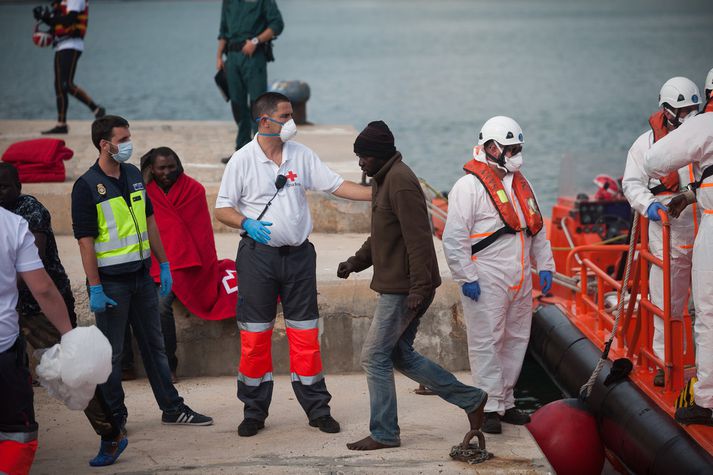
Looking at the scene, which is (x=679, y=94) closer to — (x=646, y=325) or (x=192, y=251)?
(x=646, y=325)

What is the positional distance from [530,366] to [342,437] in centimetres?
431

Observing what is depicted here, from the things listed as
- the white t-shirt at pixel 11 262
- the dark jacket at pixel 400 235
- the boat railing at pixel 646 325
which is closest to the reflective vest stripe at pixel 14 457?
the white t-shirt at pixel 11 262

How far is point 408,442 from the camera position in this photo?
6270 mm

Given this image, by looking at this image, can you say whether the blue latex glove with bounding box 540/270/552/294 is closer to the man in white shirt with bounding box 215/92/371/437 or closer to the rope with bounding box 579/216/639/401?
the rope with bounding box 579/216/639/401

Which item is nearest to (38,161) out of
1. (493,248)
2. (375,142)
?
(375,142)

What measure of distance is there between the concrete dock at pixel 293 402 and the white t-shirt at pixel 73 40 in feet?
5.92

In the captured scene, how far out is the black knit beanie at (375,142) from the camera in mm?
5895

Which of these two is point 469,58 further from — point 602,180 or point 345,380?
point 345,380

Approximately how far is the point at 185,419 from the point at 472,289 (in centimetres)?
193

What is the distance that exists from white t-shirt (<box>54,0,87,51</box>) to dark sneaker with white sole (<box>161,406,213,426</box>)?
7.39 metres

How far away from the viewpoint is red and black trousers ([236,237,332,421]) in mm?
6328

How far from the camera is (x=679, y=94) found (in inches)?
283

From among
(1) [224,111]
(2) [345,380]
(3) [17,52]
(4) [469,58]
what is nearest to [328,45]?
(4) [469,58]

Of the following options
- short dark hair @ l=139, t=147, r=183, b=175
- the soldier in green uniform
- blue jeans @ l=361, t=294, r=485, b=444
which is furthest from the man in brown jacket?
the soldier in green uniform
